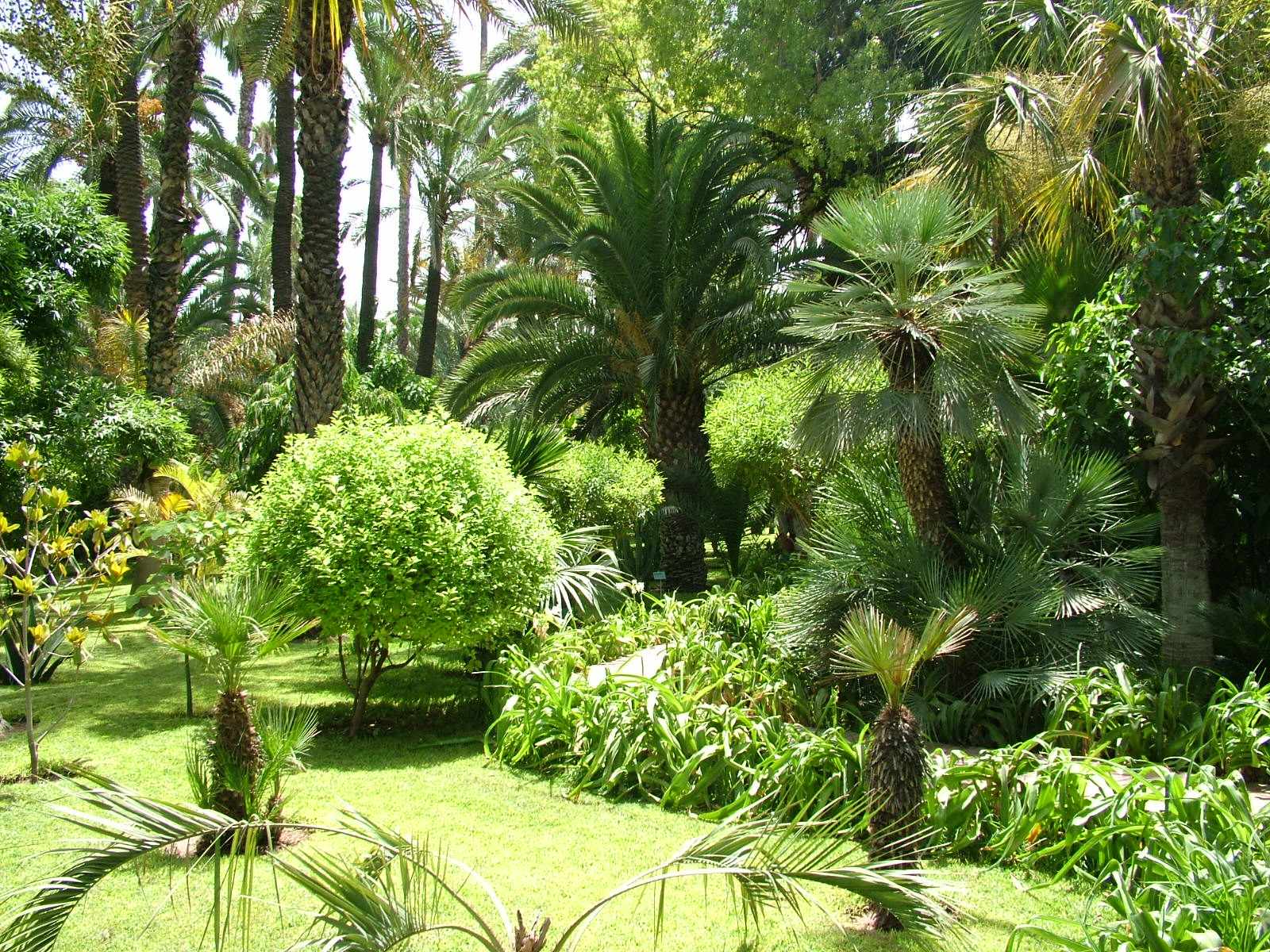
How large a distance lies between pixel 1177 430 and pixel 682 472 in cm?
847

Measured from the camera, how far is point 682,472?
50.9 feet

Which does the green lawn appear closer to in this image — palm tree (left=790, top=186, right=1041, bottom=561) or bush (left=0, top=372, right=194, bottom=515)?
palm tree (left=790, top=186, right=1041, bottom=561)

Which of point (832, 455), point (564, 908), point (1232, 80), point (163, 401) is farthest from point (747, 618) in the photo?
point (163, 401)

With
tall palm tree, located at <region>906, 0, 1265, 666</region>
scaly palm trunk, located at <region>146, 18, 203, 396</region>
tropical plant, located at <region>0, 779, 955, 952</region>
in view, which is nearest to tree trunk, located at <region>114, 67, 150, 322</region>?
scaly palm trunk, located at <region>146, 18, 203, 396</region>

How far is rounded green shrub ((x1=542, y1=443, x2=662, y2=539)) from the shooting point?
13.1 m

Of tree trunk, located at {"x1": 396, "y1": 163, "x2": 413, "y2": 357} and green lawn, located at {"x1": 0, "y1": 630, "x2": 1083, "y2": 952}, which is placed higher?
tree trunk, located at {"x1": 396, "y1": 163, "x2": 413, "y2": 357}

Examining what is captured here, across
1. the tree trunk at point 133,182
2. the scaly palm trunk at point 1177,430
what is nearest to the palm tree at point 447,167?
the tree trunk at point 133,182

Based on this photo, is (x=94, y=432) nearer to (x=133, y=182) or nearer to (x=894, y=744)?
(x=133, y=182)

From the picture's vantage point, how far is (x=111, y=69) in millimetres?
7613

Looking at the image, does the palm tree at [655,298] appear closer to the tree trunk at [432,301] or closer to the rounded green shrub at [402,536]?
the rounded green shrub at [402,536]

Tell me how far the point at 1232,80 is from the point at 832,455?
5.28 metres

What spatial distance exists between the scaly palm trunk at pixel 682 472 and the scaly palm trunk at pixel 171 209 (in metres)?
8.54

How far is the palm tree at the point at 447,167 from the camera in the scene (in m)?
27.3

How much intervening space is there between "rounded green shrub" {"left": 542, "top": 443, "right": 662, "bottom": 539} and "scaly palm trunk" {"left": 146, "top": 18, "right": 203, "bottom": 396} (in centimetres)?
817
